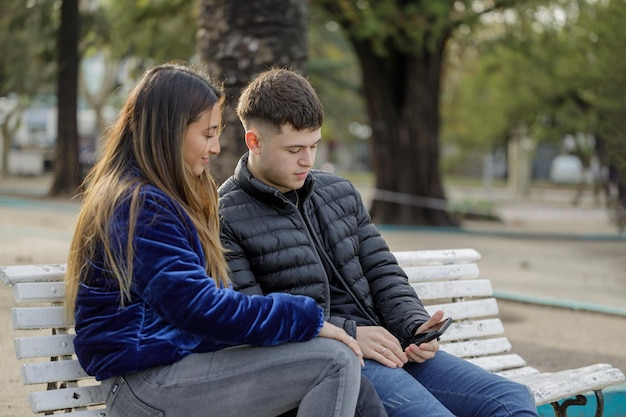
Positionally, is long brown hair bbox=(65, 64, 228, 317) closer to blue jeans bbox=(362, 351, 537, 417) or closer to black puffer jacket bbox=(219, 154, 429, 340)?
black puffer jacket bbox=(219, 154, 429, 340)

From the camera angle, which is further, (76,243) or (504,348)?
(504,348)

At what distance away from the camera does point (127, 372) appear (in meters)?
2.82

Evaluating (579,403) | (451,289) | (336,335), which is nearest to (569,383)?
(579,403)

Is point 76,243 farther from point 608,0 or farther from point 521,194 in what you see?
point 521,194

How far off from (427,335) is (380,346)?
0.24 meters

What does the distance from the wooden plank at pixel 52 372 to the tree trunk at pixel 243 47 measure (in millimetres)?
3626

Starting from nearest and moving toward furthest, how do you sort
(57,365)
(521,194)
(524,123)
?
(57,365)
(524,123)
(521,194)

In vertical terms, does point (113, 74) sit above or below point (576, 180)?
above

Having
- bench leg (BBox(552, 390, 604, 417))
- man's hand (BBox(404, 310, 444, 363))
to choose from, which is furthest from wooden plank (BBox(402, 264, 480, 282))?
man's hand (BBox(404, 310, 444, 363))

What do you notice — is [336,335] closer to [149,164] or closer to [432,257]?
[149,164]

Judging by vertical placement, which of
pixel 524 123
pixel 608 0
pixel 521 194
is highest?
pixel 608 0

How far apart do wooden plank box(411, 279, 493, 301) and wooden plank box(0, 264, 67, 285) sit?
1.77 meters

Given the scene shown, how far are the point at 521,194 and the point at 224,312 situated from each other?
3285 cm

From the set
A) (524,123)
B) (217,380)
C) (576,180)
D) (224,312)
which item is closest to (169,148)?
(224,312)
